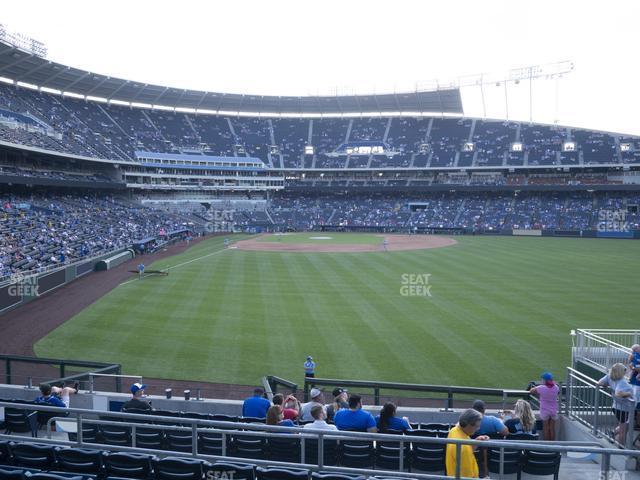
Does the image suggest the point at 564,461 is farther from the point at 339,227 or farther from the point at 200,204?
the point at 200,204

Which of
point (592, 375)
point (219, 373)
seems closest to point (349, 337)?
point (219, 373)

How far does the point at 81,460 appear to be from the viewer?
607 centimetres

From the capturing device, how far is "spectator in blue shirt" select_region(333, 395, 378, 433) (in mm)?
7047

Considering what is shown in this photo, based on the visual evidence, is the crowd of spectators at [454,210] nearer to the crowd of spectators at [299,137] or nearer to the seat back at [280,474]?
the crowd of spectators at [299,137]

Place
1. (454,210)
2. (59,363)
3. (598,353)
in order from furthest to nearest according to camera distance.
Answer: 1. (454,210)
2. (59,363)
3. (598,353)

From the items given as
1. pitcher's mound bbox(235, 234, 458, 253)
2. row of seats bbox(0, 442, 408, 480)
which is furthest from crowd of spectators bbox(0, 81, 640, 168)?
row of seats bbox(0, 442, 408, 480)

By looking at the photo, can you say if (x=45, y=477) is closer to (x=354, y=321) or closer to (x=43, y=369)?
(x=43, y=369)

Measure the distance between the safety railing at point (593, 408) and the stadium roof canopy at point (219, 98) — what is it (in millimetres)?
65309

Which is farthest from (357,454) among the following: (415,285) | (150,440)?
(415,285)

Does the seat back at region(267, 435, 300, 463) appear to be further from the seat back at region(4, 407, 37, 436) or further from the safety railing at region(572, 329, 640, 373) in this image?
the safety railing at region(572, 329, 640, 373)

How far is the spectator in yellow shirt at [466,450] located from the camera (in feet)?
16.9

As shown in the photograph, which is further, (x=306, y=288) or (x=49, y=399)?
(x=306, y=288)

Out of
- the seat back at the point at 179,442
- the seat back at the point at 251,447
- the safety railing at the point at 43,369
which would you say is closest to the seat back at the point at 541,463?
the seat back at the point at 251,447

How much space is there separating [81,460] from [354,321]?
1591cm
